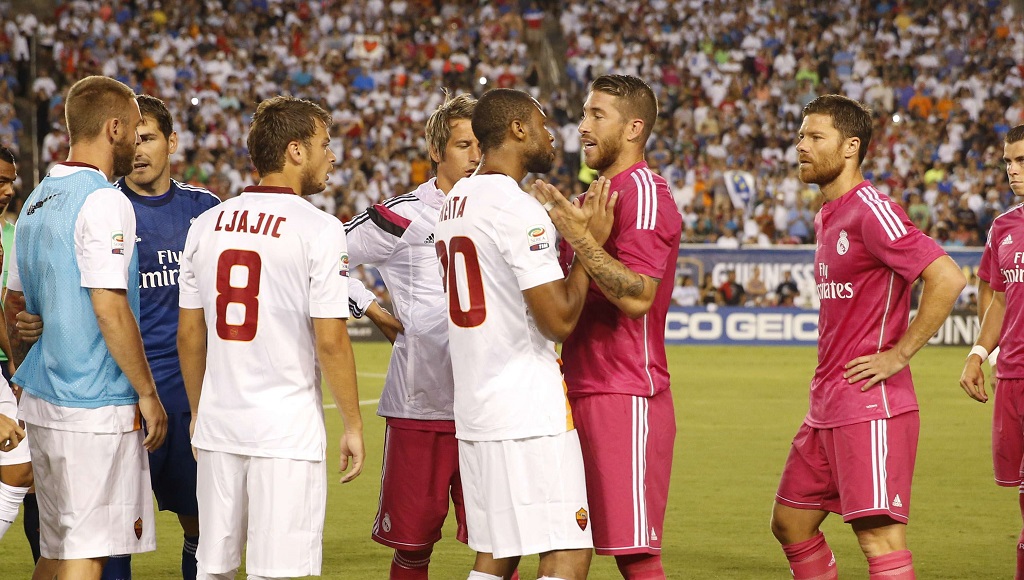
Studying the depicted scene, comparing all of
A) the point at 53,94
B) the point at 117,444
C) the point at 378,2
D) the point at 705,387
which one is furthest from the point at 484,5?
the point at 117,444

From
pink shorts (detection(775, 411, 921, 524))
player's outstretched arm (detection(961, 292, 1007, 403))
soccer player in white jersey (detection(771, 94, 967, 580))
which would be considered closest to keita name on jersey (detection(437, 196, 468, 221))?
soccer player in white jersey (detection(771, 94, 967, 580))

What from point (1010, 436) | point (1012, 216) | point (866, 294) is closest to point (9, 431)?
point (866, 294)

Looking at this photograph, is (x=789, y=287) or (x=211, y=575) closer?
(x=211, y=575)

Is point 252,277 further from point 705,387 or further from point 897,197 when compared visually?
point 897,197

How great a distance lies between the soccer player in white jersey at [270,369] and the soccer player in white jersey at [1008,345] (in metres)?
3.47

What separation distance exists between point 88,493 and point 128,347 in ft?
1.99

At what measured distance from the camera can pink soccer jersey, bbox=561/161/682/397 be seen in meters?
4.65

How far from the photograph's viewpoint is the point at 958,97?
90.2 feet

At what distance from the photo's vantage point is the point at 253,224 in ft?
14.8

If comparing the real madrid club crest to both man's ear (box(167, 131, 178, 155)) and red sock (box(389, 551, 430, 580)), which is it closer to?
red sock (box(389, 551, 430, 580))

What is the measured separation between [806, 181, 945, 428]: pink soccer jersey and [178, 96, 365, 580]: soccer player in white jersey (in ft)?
6.82

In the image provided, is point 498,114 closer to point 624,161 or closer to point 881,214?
point 624,161

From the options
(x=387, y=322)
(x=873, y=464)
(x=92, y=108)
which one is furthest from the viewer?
(x=387, y=322)

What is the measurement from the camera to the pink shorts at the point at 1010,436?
6.28 meters
